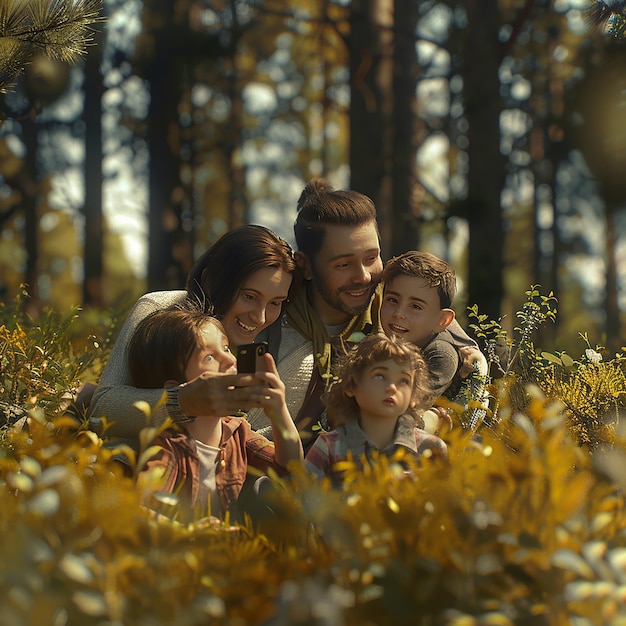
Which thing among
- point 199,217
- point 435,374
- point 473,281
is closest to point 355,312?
point 435,374

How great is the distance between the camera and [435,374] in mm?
3791

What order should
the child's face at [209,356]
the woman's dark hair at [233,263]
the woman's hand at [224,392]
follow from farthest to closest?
the woman's dark hair at [233,263] → the child's face at [209,356] → the woman's hand at [224,392]

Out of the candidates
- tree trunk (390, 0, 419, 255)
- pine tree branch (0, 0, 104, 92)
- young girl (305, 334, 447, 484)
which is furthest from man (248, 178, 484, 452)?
tree trunk (390, 0, 419, 255)

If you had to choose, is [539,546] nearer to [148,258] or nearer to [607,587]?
[607,587]

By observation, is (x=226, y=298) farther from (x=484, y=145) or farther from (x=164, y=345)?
(x=484, y=145)

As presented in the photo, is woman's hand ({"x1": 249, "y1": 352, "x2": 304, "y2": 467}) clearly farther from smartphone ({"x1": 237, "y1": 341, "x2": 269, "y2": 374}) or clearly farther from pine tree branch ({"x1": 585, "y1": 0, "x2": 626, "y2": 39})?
pine tree branch ({"x1": 585, "y1": 0, "x2": 626, "y2": 39})

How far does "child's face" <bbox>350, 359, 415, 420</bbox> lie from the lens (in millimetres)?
3004

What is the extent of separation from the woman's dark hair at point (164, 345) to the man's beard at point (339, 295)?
2.84ft

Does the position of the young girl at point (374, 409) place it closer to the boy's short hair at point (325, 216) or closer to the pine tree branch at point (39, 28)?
the boy's short hair at point (325, 216)

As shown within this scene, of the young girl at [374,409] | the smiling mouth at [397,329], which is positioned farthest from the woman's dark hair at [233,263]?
the young girl at [374,409]

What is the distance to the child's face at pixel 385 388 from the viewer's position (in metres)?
3.00

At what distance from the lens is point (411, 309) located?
391 centimetres

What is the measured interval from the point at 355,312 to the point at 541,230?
14.5 metres

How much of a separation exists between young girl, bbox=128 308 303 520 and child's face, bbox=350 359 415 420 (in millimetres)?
290
